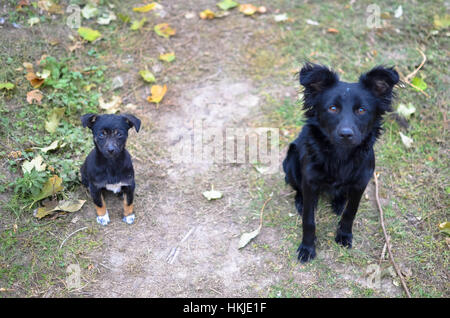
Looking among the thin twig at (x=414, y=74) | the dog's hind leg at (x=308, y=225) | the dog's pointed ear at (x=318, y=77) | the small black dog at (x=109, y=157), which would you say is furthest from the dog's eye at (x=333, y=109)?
the thin twig at (x=414, y=74)

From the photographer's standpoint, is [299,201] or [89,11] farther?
[89,11]

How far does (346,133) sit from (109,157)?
2204 millimetres

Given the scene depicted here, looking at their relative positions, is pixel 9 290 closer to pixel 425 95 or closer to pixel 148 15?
pixel 148 15

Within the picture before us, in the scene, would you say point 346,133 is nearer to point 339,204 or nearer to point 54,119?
point 339,204

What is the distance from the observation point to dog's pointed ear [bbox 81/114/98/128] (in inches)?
152

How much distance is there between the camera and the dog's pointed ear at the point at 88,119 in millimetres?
3863

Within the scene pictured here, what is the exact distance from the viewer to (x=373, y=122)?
3602 mm

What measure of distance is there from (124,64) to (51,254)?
10.5ft

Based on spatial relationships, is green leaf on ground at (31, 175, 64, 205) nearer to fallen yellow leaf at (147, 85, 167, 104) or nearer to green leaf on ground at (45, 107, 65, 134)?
green leaf on ground at (45, 107, 65, 134)

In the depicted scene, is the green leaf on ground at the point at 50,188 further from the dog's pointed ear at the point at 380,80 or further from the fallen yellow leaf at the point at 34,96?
the dog's pointed ear at the point at 380,80

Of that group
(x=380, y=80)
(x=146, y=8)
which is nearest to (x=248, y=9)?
(x=146, y=8)

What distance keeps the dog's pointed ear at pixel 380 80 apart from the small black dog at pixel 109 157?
219 cm

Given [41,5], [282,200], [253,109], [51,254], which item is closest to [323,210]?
[282,200]

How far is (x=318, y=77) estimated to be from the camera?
11.8ft
